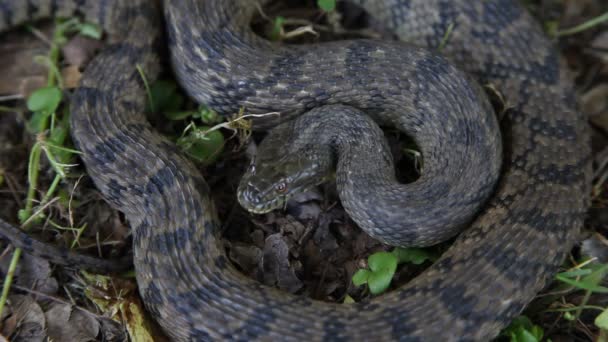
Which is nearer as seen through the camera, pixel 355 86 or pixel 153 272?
pixel 153 272

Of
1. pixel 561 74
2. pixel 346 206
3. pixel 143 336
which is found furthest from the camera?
pixel 561 74

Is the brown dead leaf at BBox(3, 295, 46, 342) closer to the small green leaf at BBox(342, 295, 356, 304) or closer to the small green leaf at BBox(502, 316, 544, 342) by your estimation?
the small green leaf at BBox(342, 295, 356, 304)

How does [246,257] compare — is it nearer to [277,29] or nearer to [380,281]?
[380,281]

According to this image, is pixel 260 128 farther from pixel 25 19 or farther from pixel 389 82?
pixel 25 19

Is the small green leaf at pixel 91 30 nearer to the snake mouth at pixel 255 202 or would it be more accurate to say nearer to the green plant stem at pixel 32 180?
the green plant stem at pixel 32 180

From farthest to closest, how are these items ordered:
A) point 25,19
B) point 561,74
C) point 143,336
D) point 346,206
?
point 25,19, point 561,74, point 346,206, point 143,336

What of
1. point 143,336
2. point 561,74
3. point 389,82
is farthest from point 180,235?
point 561,74
